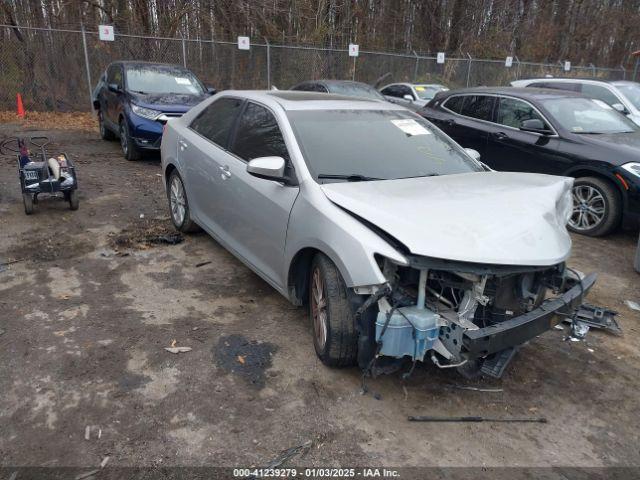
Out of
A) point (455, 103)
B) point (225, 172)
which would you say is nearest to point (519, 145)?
point (455, 103)

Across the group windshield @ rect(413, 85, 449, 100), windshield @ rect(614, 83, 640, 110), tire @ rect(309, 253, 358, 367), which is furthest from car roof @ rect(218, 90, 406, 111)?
windshield @ rect(413, 85, 449, 100)

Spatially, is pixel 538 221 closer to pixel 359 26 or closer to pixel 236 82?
pixel 236 82

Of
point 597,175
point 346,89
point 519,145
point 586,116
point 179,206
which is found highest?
point 586,116

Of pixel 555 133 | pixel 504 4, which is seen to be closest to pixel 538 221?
pixel 555 133

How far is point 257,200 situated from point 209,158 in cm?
106

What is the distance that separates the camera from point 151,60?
15.9 m

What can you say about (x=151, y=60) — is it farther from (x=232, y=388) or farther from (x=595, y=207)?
(x=232, y=388)

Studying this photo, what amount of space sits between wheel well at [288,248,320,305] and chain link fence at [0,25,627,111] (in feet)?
43.5

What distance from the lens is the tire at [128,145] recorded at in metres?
9.39

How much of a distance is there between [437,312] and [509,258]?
1.64ft

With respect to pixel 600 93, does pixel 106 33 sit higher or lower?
higher

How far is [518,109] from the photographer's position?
24.2 feet

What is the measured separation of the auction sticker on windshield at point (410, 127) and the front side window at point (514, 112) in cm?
333

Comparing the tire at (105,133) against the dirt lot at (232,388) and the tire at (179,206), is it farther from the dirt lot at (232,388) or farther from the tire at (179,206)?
the dirt lot at (232,388)
